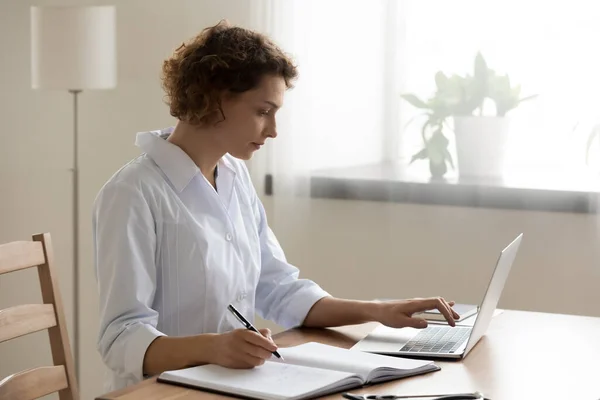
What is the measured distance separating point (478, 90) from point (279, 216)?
761 millimetres

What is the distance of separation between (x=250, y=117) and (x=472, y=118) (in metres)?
1.28

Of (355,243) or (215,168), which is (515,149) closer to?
(355,243)

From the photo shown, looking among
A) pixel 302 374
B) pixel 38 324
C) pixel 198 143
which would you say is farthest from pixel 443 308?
pixel 38 324

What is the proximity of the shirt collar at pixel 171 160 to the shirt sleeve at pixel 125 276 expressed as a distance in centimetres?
10

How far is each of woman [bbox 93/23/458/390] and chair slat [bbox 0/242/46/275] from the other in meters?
0.20

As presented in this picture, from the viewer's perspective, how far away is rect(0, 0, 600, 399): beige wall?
290 centimetres

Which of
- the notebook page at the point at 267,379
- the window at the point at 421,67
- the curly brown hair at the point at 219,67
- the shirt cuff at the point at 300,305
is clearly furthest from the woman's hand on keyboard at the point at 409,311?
the window at the point at 421,67

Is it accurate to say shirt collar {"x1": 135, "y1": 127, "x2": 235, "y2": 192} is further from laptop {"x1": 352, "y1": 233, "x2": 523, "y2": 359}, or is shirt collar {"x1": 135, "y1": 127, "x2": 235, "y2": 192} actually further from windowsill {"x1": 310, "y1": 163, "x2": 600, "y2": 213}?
windowsill {"x1": 310, "y1": 163, "x2": 600, "y2": 213}

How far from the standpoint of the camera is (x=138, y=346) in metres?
1.60

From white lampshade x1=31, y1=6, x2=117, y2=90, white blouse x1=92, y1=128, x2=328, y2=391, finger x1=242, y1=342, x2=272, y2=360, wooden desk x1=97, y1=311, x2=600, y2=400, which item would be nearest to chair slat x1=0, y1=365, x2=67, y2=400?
white blouse x1=92, y1=128, x2=328, y2=391

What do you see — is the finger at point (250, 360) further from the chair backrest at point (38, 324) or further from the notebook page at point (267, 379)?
the chair backrest at point (38, 324)

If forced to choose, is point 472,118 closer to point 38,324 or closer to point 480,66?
point 480,66

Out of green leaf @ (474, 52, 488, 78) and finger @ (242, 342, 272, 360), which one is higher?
green leaf @ (474, 52, 488, 78)

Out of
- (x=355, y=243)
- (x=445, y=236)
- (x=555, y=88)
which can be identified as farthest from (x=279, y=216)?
(x=555, y=88)
